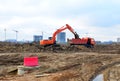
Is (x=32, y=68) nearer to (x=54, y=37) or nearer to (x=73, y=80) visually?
(x=73, y=80)

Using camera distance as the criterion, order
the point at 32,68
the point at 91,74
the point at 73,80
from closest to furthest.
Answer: the point at 73,80 → the point at 91,74 → the point at 32,68

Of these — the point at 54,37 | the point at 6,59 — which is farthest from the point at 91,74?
the point at 54,37

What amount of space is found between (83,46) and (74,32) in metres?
2.85

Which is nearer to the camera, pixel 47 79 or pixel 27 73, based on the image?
pixel 47 79

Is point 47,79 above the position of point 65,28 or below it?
below

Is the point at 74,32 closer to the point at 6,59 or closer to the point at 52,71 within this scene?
the point at 6,59

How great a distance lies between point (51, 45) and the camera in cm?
4484

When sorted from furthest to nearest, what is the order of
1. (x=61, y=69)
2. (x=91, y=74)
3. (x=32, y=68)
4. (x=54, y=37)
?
1. (x=54, y=37)
2. (x=61, y=69)
3. (x=32, y=68)
4. (x=91, y=74)

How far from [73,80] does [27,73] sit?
467 cm

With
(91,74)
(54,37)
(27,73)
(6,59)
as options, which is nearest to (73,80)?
(91,74)

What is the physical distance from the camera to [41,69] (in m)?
22.3

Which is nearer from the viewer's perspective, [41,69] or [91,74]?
[91,74]

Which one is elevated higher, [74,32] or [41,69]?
[74,32]

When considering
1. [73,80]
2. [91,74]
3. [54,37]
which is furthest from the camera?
[54,37]
